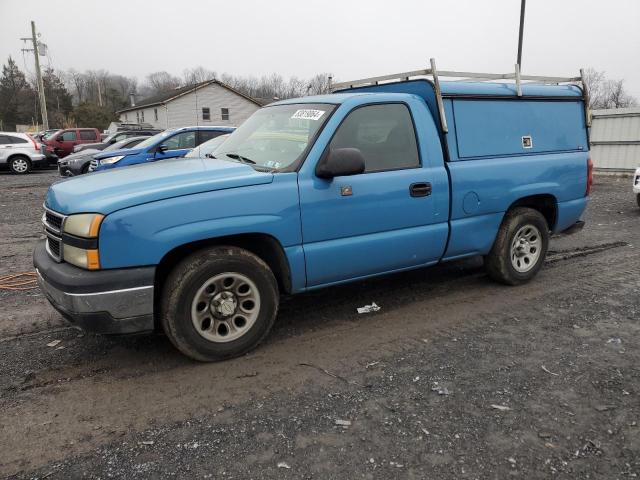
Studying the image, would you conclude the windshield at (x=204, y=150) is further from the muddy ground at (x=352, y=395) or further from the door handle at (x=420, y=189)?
the door handle at (x=420, y=189)

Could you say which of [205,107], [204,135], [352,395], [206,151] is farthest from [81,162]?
[205,107]

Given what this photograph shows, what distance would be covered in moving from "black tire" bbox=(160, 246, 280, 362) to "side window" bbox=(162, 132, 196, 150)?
8667mm

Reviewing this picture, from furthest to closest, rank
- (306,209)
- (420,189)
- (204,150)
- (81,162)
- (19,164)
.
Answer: (19,164)
(81,162)
(204,150)
(420,189)
(306,209)

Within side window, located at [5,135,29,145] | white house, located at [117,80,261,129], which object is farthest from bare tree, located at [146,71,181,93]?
side window, located at [5,135,29,145]

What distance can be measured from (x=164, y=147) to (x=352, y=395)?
9.45 metres

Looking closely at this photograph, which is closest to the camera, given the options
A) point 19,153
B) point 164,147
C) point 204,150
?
point 204,150

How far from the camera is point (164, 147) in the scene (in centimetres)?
1130

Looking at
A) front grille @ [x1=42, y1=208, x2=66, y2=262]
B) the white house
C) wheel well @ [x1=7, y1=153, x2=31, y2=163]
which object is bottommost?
front grille @ [x1=42, y1=208, x2=66, y2=262]

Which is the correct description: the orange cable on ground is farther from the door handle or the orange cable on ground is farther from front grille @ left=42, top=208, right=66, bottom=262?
the door handle

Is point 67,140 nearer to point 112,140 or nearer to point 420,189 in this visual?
point 112,140

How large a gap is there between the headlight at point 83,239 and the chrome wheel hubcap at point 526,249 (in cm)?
400

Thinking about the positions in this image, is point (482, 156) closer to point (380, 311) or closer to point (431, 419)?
point (380, 311)

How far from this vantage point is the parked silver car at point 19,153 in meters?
19.3

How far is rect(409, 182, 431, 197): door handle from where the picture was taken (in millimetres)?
4227
